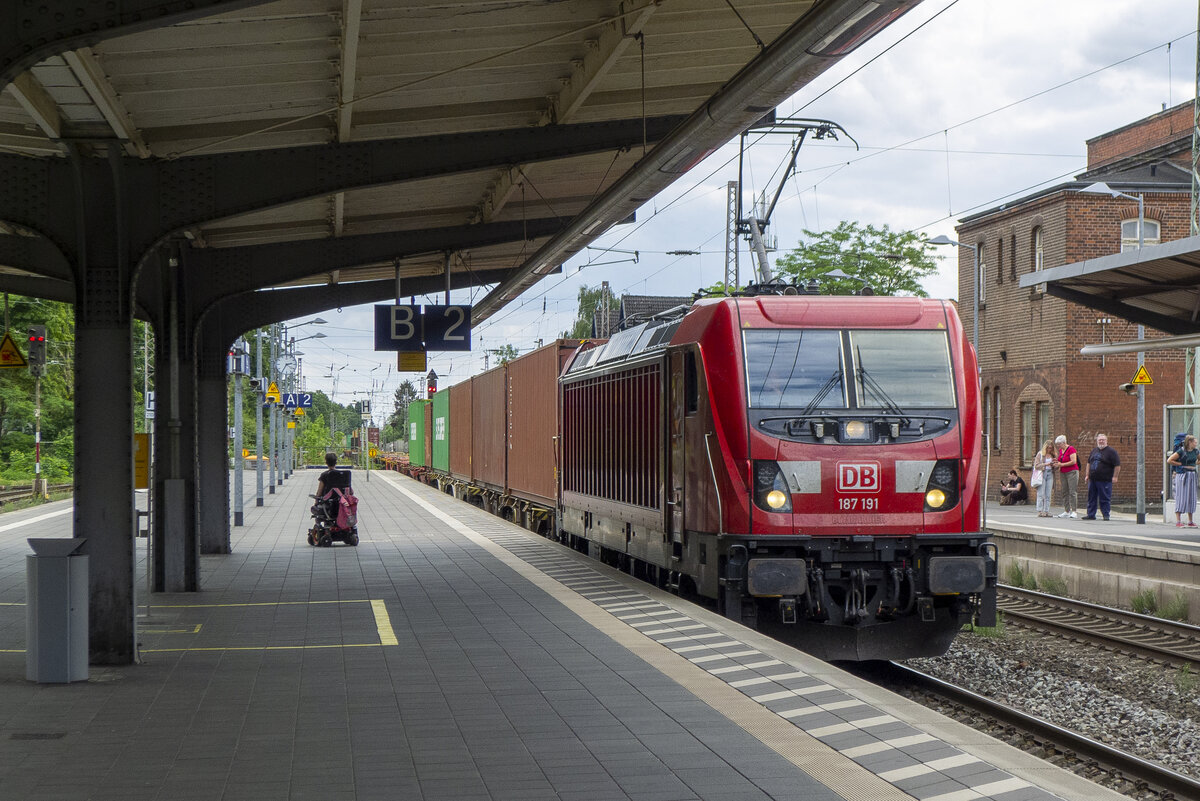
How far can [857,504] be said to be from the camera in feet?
34.3

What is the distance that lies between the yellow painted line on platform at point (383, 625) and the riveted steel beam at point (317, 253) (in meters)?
4.38

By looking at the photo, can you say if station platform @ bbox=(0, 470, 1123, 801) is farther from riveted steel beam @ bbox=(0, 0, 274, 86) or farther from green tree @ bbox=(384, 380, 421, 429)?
green tree @ bbox=(384, 380, 421, 429)

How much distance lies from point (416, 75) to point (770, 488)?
13.8 feet

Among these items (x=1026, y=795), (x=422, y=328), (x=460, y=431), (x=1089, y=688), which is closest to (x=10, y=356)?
(x=422, y=328)

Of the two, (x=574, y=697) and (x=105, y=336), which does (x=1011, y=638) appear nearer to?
(x=574, y=697)

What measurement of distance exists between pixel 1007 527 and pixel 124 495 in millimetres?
17010

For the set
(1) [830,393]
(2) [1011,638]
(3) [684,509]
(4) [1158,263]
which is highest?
(4) [1158,263]

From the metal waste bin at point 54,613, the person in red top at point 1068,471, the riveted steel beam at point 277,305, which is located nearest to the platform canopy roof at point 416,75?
the metal waste bin at point 54,613

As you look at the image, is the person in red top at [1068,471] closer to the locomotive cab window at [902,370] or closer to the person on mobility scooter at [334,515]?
the person on mobility scooter at [334,515]

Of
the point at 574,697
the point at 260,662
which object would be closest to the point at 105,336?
the point at 260,662

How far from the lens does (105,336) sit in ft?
31.6

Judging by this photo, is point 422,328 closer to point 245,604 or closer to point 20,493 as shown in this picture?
point 245,604

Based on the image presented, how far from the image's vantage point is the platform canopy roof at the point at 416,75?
25.2 feet

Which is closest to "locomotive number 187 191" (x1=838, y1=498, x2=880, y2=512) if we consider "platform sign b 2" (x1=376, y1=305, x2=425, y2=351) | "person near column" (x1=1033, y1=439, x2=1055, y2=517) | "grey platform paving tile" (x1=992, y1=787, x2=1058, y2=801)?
"grey platform paving tile" (x1=992, y1=787, x2=1058, y2=801)
